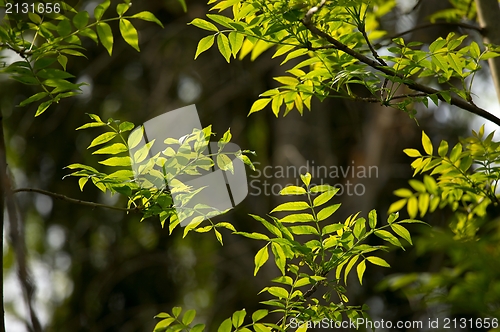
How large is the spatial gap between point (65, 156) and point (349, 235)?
3.40 meters

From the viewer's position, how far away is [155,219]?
378cm

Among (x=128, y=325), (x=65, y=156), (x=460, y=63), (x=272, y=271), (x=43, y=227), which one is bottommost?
(x=128, y=325)

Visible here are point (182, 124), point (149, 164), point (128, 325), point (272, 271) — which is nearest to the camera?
point (149, 164)

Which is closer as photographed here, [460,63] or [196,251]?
[460,63]

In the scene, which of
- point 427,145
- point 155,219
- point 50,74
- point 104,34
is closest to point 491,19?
point 427,145

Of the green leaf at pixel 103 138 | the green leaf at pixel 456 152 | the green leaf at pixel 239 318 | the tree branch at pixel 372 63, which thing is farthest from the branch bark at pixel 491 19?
the green leaf at pixel 103 138

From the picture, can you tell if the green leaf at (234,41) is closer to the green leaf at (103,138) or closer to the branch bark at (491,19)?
the green leaf at (103,138)

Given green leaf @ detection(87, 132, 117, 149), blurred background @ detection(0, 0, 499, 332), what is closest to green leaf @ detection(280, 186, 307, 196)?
green leaf @ detection(87, 132, 117, 149)

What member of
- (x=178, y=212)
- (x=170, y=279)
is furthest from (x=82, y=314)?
(x=178, y=212)

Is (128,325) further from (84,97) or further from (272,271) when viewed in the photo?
(84,97)

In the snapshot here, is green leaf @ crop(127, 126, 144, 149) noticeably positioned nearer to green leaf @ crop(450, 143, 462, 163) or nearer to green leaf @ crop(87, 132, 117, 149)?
green leaf @ crop(87, 132, 117, 149)

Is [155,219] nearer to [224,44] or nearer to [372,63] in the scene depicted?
[224,44]

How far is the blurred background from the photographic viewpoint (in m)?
3.78

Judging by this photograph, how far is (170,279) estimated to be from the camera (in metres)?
4.16
